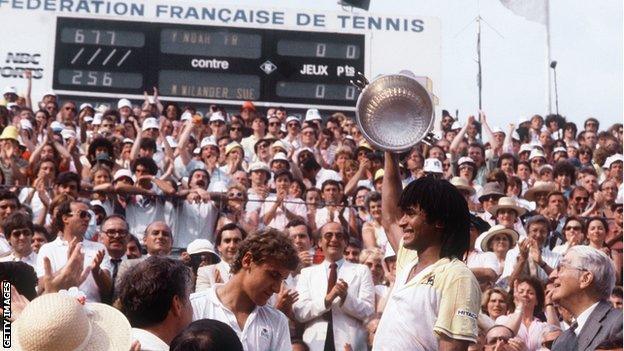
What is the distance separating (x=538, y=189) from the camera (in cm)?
1434

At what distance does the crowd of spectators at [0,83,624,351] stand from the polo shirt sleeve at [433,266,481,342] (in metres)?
0.05

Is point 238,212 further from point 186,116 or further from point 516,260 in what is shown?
point 186,116

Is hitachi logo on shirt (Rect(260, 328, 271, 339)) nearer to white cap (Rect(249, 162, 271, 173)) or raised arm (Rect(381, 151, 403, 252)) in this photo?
raised arm (Rect(381, 151, 403, 252))

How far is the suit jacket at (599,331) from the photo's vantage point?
6.08 meters

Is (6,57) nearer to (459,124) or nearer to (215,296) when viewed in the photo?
(459,124)

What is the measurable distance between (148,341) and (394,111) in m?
2.25

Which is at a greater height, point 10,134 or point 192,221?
point 10,134

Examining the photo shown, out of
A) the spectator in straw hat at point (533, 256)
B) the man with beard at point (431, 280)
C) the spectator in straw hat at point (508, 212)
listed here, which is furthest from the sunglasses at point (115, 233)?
the man with beard at point (431, 280)

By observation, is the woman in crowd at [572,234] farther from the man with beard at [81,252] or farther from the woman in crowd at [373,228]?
the man with beard at [81,252]

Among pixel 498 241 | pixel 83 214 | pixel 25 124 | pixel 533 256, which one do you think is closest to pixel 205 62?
pixel 25 124

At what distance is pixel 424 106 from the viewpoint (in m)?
6.23

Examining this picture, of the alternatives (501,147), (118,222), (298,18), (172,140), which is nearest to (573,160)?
(501,147)

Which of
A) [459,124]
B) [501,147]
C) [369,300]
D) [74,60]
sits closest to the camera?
[369,300]

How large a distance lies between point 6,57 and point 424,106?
56.1 ft
